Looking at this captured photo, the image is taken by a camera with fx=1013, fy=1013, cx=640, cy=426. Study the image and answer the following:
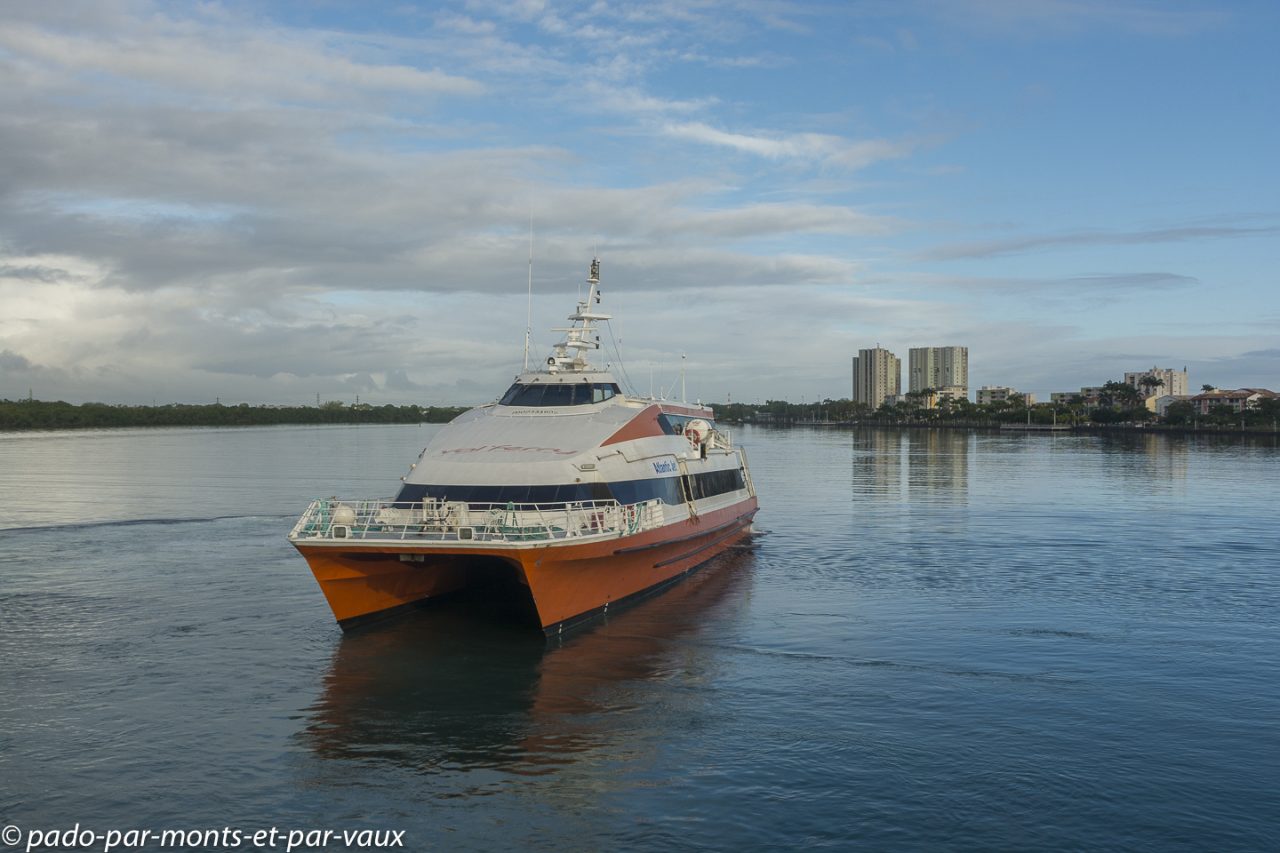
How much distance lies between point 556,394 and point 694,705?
39.7 ft

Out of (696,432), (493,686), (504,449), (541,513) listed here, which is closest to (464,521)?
(541,513)

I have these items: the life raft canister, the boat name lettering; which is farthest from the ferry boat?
the life raft canister

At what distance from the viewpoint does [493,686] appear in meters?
17.2

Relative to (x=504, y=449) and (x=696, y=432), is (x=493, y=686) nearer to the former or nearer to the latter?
(x=504, y=449)

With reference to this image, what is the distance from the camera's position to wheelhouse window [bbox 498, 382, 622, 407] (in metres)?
26.5

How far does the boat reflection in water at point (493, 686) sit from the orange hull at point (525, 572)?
49cm

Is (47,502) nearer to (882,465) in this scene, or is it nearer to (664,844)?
(664,844)

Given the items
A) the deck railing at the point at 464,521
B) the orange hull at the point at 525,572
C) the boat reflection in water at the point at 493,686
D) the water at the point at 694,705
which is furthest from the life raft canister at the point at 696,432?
the deck railing at the point at 464,521

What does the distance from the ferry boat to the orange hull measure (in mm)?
36

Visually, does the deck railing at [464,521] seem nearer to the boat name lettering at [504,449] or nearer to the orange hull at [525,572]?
the orange hull at [525,572]

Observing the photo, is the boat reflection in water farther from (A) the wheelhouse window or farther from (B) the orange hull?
(A) the wheelhouse window

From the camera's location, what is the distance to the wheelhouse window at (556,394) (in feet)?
86.8

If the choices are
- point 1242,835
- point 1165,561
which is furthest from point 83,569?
point 1165,561

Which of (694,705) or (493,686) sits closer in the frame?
(694,705)
